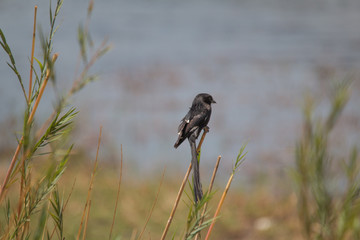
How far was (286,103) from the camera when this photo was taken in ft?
28.9

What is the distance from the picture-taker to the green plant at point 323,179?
0.89 metres

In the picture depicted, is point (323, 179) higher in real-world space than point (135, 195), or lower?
higher

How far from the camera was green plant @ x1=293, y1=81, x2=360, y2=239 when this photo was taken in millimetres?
887

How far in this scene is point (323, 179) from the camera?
2.96 ft

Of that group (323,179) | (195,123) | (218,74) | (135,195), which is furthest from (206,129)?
(218,74)

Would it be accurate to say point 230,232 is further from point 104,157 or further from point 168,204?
point 104,157

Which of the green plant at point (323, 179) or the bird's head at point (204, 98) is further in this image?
the bird's head at point (204, 98)

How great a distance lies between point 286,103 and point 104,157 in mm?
4037

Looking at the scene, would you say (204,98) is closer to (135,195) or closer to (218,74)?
(135,195)

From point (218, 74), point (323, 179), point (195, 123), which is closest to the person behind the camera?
point (323, 179)

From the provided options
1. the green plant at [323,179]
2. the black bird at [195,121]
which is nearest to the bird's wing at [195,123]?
the black bird at [195,121]

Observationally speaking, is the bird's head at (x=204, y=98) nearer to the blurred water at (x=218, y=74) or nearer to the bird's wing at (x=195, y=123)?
the bird's wing at (x=195, y=123)

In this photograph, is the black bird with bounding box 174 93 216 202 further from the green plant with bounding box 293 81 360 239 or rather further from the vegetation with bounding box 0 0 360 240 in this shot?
the green plant with bounding box 293 81 360 239

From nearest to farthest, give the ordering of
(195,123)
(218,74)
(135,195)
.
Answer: (195,123)
(135,195)
(218,74)
